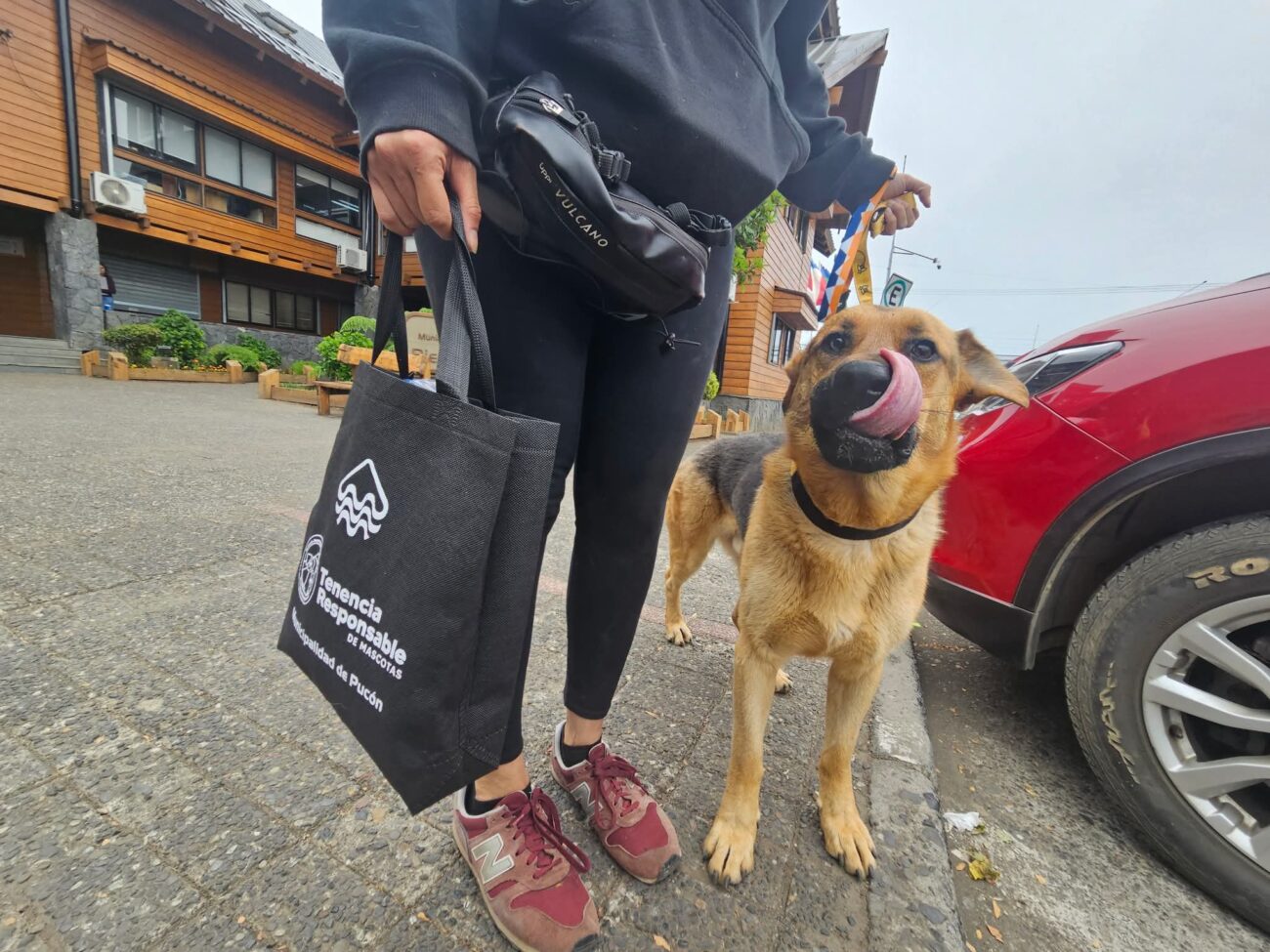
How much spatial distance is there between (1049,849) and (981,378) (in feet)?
4.48

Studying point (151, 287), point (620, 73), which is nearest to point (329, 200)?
point (151, 287)

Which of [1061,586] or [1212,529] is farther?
[1061,586]

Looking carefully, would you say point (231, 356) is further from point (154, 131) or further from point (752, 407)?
point (752, 407)

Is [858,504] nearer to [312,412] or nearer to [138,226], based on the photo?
[312,412]

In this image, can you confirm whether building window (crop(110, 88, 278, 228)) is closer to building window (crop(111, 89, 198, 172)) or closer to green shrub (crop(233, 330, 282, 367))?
building window (crop(111, 89, 198, 172))

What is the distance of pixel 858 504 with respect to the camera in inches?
64.0

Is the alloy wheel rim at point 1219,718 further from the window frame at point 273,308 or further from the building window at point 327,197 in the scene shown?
the building window at point 327,197

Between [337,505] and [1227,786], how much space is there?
223 cm

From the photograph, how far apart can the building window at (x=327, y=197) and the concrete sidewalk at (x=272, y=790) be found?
18433 millimetres

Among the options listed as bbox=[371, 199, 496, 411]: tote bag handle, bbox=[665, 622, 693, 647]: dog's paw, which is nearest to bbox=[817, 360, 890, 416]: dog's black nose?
bbox=[371, 199, 496, 411]: tote bag handle

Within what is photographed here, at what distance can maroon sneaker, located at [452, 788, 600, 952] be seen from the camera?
119cm

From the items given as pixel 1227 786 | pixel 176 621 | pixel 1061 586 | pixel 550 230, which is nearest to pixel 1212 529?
pixel 1061 586

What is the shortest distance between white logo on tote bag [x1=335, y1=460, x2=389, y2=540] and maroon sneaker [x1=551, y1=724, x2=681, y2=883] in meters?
0.95

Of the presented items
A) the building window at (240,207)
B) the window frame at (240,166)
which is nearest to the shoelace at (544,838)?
the building window at (240,207)
